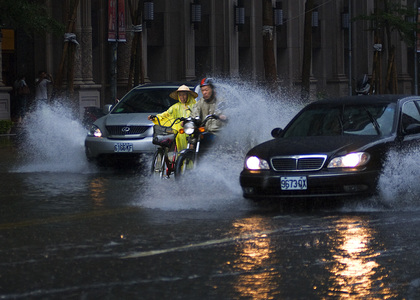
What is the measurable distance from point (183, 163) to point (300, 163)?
9.63 ft

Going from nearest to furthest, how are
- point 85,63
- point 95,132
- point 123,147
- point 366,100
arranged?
1. point 366,100
2. point 123,147
3. point 95,132
4. point 85,63

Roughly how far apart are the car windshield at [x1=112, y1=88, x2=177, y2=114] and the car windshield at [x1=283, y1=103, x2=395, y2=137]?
583cm

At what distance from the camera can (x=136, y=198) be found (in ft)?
45.3

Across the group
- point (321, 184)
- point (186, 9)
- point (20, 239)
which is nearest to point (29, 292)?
point (20, 239)

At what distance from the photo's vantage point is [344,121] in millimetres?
→ 13328

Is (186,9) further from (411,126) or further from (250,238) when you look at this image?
(250,238)

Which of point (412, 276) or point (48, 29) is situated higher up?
point (48, 29)

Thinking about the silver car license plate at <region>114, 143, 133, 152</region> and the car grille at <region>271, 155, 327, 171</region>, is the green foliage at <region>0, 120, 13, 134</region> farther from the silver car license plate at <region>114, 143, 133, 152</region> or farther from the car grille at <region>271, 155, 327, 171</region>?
the car grille at <region>271, 155, 327, 171</region>

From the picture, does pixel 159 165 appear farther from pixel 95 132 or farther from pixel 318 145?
pixel 95 132

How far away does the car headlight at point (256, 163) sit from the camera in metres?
12.2

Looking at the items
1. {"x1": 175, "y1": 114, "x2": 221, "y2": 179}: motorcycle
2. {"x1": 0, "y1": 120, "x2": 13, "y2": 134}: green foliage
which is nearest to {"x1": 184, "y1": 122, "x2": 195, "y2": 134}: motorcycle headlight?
{"x1": 175, "y1": 114, "x2": 221, "y2": 179}: motorcycle

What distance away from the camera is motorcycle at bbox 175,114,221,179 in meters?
14.6

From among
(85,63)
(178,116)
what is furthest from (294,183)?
(85,63)

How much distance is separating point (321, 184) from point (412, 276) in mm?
3975
